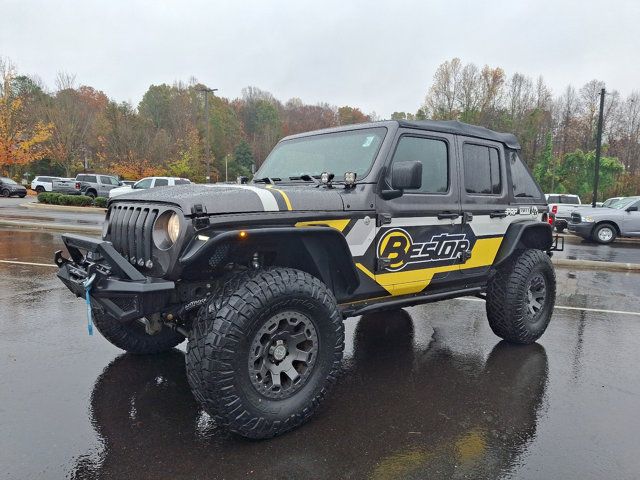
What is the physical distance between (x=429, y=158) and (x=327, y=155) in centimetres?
87

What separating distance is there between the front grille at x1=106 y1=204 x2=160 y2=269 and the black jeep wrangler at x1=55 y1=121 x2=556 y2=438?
1 cm

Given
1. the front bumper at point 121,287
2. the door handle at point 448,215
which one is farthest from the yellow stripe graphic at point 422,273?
the front bumper at point 121,287

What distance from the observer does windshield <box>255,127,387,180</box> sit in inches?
147

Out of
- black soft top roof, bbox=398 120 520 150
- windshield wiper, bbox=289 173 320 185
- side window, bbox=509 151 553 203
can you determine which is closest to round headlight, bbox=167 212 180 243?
windshield wiper, bbox=289 173 320 185

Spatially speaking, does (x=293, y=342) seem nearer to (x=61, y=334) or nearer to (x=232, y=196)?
(x=232, y=196)

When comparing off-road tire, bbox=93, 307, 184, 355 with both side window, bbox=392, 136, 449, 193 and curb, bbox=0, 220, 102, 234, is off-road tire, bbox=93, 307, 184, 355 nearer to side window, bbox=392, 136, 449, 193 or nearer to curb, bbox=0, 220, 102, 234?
side window, bbox=392, 136, 449, 193

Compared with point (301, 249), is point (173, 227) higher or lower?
higher

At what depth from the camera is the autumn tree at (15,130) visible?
3578cm

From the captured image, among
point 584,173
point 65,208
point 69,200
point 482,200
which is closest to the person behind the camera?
point 482,200

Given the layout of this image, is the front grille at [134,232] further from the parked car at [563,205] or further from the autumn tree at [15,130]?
the autumn tree at [15,130]

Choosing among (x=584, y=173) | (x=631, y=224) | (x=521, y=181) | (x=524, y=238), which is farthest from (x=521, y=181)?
(x=584, y=173)

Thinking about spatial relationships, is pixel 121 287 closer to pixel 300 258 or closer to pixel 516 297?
pixel 300 258

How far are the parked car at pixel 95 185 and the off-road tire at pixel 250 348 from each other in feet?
101

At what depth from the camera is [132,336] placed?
4.05m
